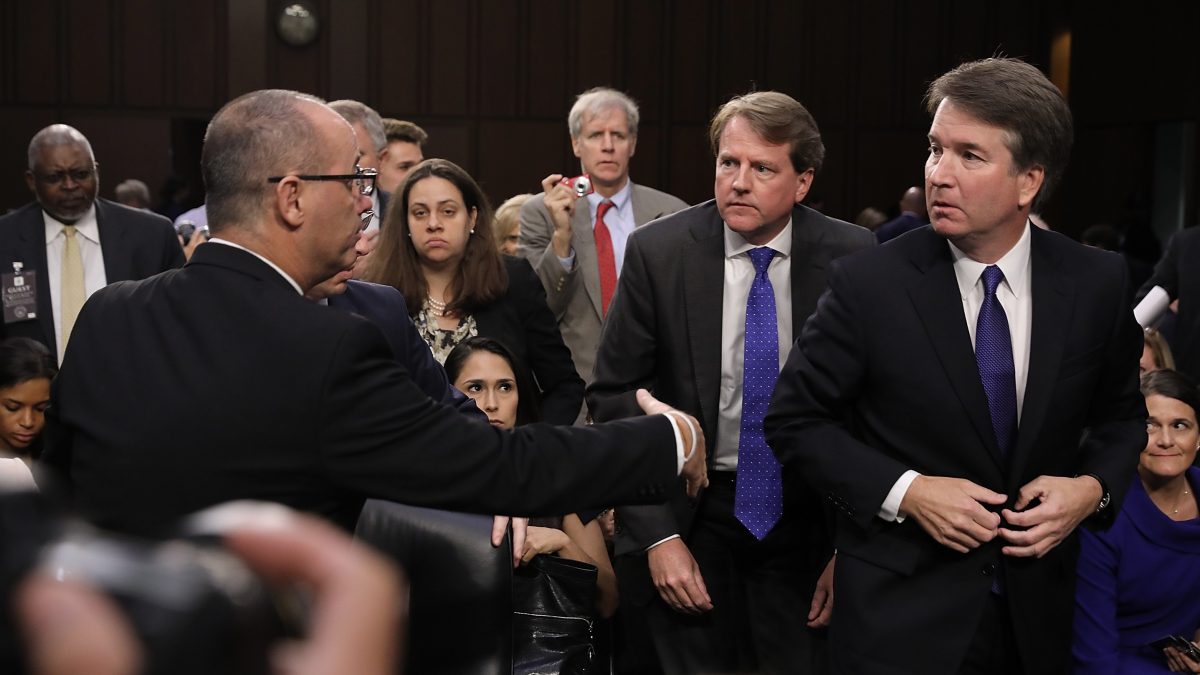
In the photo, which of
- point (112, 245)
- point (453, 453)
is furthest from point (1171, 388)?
point (112, 245)

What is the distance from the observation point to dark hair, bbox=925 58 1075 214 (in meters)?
2.23

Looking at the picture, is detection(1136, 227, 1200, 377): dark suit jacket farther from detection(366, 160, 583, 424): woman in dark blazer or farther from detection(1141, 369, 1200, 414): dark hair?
detection(366, 160, 583, 424): woman in dark blazer

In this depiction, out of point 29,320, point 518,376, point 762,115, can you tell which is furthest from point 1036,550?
point 29,320

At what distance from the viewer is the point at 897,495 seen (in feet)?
7.10

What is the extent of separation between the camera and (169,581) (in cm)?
58

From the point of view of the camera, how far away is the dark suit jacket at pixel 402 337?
8.11 ft

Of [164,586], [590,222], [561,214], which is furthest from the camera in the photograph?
[590,222]

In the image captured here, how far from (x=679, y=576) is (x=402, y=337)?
73cm

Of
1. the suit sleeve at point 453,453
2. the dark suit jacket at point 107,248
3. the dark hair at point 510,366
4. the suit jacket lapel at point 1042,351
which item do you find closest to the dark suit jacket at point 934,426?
the suit jacket lapel at point 1042,351

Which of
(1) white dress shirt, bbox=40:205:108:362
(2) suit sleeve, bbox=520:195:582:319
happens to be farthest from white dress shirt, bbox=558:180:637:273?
(1) white dress shirt, bbox=40:205:108:362

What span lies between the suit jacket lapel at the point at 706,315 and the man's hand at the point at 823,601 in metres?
0.35

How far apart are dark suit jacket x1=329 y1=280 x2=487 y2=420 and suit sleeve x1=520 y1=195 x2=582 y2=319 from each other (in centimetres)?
156

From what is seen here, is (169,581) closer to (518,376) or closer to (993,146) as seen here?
(993,146)

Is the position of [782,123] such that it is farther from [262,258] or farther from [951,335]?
[262,258]
